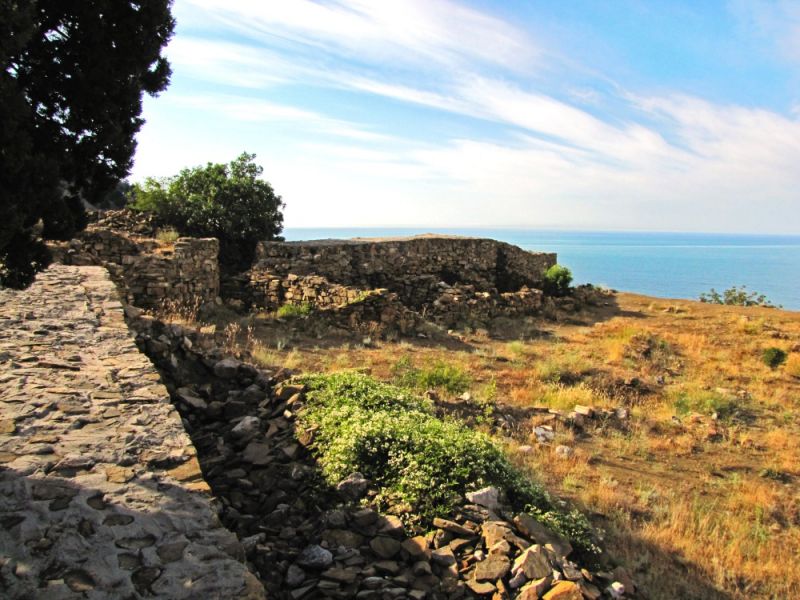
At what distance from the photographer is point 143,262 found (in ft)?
44.0

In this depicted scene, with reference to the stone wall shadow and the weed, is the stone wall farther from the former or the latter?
the stone wall shadow

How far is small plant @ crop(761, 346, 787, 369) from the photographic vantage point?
1386 cm

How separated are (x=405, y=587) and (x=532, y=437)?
466 centimetres

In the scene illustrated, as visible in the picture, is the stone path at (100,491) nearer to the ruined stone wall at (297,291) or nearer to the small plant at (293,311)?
the small plant at (293,311)

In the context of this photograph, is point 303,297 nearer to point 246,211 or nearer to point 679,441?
point 246,211

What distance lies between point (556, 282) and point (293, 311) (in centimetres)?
1190

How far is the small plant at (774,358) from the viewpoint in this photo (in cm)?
1386

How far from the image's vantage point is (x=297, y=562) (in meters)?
3.87

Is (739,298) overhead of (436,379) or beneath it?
beneath

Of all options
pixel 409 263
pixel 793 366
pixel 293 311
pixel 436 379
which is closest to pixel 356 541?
pixel 436 379

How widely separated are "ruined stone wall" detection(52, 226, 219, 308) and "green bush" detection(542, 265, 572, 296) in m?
13.4

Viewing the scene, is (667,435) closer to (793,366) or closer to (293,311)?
(793,366)

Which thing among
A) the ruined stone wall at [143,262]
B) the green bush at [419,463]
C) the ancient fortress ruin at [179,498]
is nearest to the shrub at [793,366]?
the green bush at [419,463]

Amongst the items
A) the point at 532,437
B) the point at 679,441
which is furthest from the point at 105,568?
the point at 679,441
